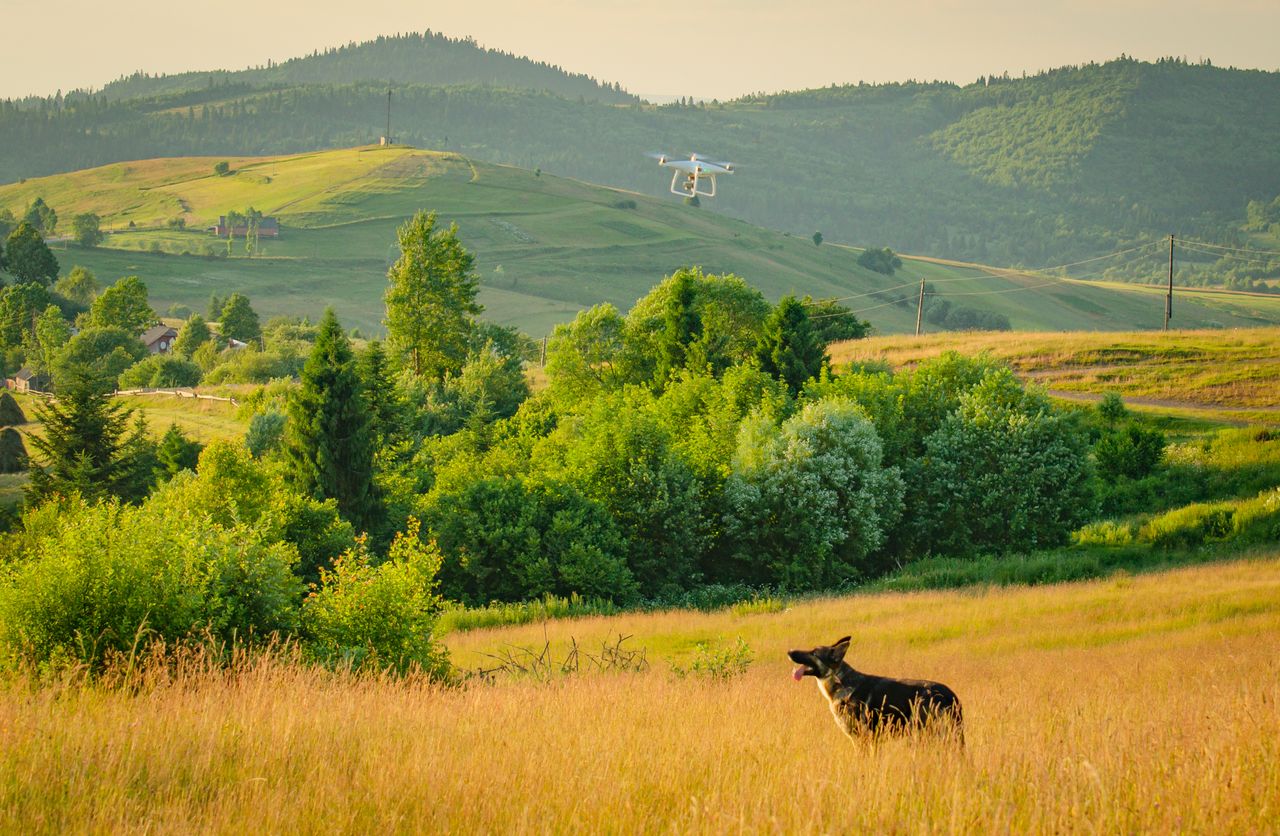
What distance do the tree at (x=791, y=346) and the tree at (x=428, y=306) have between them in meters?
29.2

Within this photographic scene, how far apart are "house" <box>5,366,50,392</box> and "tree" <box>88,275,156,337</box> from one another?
12.4 m

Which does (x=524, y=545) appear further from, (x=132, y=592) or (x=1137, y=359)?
(x=1137, y=359)

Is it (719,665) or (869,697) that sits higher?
(869,697)

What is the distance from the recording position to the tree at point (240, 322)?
133125mm

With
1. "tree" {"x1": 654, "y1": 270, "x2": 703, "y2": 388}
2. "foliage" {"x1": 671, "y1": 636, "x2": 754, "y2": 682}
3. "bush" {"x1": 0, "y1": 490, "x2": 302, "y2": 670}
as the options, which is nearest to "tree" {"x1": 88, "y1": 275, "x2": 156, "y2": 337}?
"tree" {"x1": 654, "y1": 270, "x2": 703, "y2": 388}

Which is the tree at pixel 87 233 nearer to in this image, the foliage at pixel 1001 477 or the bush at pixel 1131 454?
the foliage at pixel 1001 477

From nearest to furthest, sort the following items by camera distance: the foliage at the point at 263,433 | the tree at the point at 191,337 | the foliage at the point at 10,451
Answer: the foliage at the point at 263,433 → the foliage at the point at 10,451 → the tree at the point at 191,337

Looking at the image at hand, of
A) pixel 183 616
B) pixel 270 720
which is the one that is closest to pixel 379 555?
pixel 183 616

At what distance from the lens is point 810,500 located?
4844 centimetres

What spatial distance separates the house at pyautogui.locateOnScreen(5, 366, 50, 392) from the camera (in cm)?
11031

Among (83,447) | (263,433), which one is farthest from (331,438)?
(263,433)

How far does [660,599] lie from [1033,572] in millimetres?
15115

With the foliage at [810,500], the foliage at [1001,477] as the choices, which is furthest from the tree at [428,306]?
the foliage at [1001,477]

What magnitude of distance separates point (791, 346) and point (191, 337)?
85.9 meters
